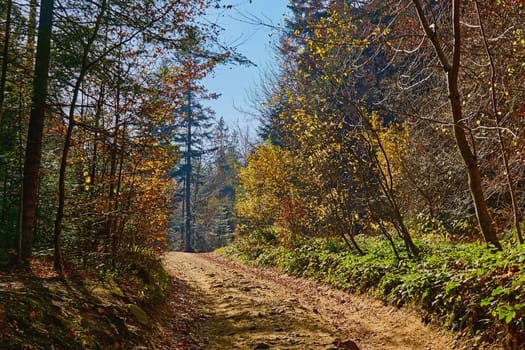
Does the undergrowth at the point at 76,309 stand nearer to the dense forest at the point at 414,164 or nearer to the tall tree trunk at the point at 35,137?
the tall tree trunk at the point at 35,137

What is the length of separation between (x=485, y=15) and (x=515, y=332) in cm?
584

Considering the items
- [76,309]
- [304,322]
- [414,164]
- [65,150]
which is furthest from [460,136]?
[414,164]

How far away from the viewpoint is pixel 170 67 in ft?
31.5

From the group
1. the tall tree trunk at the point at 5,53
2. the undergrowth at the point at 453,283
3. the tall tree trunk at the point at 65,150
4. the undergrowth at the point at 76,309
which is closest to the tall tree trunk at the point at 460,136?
the undergrowth at the point at 453,283

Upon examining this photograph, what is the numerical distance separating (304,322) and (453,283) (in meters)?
2.66

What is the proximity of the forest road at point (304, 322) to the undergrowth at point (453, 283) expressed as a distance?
1.06 feet

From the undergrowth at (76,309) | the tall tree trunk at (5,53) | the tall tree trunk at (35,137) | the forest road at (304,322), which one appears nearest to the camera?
the undergrowth at (76,309)

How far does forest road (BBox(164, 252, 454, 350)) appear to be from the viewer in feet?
19.4

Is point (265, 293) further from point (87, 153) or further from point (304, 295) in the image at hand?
point (87, 153)

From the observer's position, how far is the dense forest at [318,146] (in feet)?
19.4

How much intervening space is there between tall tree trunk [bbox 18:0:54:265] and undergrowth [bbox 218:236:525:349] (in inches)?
269

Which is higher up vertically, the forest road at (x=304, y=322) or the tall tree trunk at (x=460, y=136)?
the tall tree trunk at (x=460, y=136)

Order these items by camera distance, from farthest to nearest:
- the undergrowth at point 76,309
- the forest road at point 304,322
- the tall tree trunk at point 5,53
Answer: the forest road at point 304,322 → the tall tree trunk at point 5,53 → the undergrowth at point 76,309

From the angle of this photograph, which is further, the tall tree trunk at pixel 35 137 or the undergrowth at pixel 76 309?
the tall tree trunk at pixel 35 137
